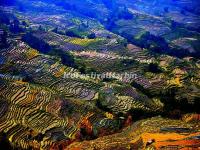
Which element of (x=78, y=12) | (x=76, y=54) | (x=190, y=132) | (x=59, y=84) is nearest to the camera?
(x=190, y=132)

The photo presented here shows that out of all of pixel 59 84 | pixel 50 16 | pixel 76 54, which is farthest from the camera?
pixel 50 16

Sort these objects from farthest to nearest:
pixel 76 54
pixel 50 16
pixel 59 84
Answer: pixel 50 16 < pixel 76 54 < pixel 59 84

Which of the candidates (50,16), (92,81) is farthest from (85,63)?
(50,16)

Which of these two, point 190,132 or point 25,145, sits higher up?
point 190,132

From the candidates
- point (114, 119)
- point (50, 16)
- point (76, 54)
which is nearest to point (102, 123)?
point (114, 119)

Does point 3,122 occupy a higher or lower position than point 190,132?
lower

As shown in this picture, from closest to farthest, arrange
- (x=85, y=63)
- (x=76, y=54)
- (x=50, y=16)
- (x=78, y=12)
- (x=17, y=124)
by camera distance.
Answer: (x=17, y=124) < (x=85, y=63) < (x=76, y=54) < (x=50, y=16) < (x=78, y=12)

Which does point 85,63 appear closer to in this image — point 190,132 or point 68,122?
point 68,122

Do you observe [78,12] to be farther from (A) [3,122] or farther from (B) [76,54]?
(A) [3,122]

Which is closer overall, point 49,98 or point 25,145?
point 25,145
